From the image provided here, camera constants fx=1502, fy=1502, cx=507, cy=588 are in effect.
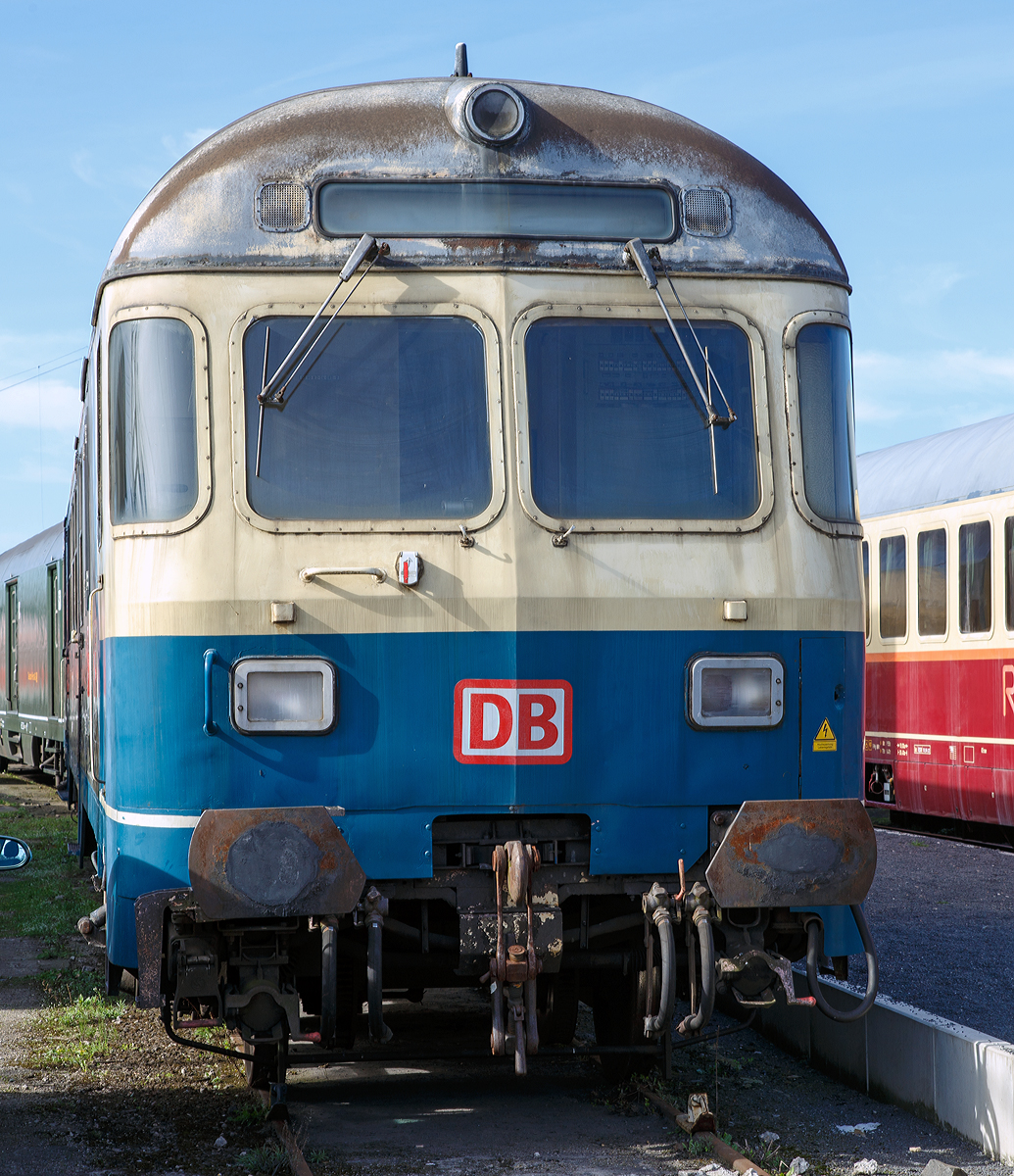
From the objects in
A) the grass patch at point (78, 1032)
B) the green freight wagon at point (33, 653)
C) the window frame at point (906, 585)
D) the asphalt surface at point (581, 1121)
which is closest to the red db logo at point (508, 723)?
the asphalt surface at point (581, 1121)

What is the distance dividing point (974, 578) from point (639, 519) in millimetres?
9127

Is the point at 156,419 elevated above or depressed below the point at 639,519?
above

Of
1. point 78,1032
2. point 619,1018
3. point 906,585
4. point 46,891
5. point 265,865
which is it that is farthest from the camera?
point 906,585

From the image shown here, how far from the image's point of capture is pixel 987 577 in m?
13.3

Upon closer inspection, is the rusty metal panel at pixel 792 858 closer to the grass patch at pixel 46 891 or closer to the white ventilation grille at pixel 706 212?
the white ventilation grille at pixel 706 212

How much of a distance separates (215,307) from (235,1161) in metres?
2.93

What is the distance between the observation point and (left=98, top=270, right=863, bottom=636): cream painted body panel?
511 centimetres

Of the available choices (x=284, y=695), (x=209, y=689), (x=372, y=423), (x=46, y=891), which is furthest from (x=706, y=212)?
(x=46, y=891)

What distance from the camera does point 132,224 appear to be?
5.46 metres

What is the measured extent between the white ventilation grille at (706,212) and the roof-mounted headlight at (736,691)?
1554mm

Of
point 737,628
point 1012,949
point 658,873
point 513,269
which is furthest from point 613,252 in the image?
point 1012,949

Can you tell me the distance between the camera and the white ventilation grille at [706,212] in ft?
17.9

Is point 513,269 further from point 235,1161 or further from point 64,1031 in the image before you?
point 64,1031

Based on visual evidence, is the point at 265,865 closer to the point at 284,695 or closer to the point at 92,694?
the point at 284,695
